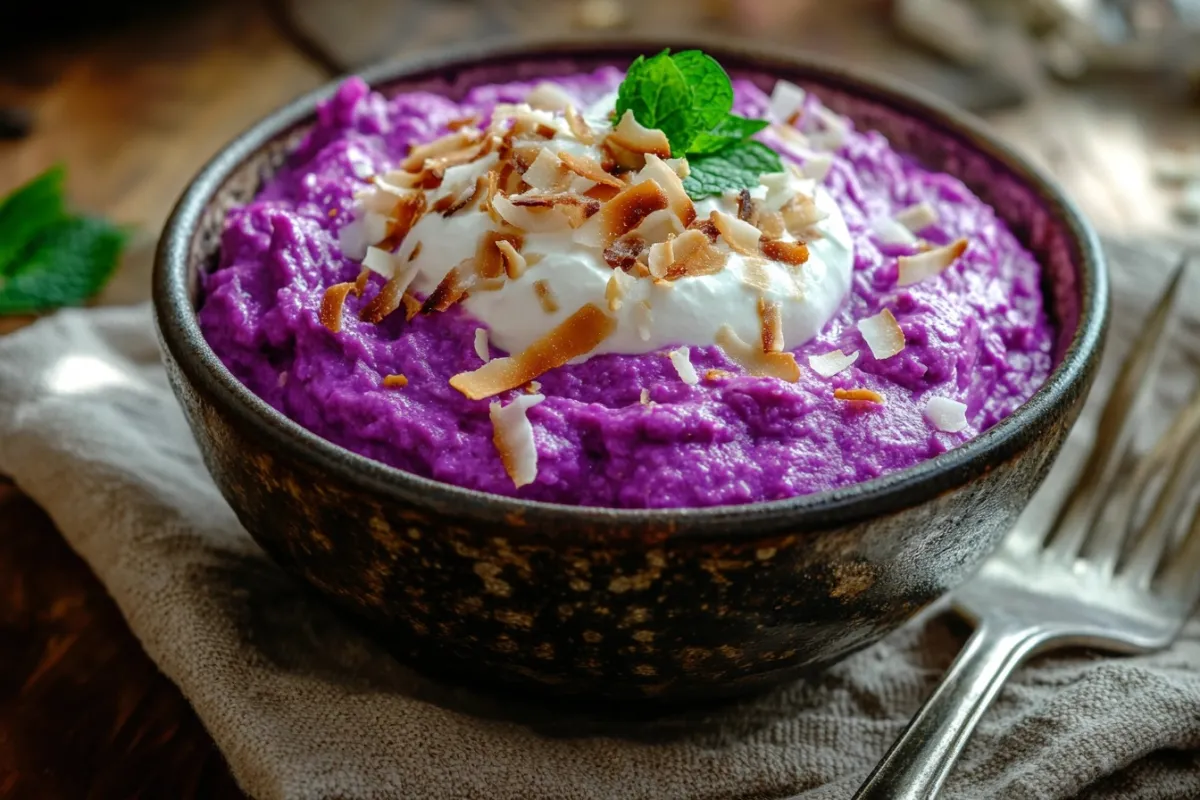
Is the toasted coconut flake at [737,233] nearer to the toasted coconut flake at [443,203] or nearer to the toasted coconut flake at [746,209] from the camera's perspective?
the toasted coconut flake at [746,209]

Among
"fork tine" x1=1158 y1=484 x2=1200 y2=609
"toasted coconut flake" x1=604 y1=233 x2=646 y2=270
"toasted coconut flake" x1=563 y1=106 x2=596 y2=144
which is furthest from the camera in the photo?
"fork tine" x1=1158 y1=484 x2=1200 y2=609

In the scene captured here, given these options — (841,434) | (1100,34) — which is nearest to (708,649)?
(841,434)

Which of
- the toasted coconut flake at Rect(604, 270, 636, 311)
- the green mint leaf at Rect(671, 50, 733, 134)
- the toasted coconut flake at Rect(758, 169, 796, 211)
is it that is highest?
the green mint leaf at Rect(671, 50, 733, 134)

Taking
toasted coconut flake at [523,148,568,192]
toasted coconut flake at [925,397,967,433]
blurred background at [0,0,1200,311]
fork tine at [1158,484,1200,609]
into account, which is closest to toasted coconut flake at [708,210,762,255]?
toasted coconut flake at [523,148,568,192]

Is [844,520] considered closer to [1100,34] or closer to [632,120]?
[632,120]

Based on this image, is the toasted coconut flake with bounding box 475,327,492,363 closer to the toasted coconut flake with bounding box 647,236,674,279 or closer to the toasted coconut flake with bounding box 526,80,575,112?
the toasted coconut flake with bounding box 647,236,674,279

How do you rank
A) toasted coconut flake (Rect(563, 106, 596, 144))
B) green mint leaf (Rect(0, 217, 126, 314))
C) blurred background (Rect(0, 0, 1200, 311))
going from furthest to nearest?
blurred background (Rect(0, 0, 1200, 311)), green mint leaf (Rect(0, 217, 126, 314)), toasted coconut flake (Rect(563, 106, 596, 144))

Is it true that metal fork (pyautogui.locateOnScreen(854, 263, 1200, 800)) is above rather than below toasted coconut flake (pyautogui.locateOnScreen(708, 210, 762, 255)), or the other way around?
below

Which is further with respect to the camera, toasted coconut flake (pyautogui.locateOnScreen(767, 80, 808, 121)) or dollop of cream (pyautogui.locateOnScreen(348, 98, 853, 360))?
toasted coconut flake (pyautogui.locateOnScreen(767, 80, 808, 121))
